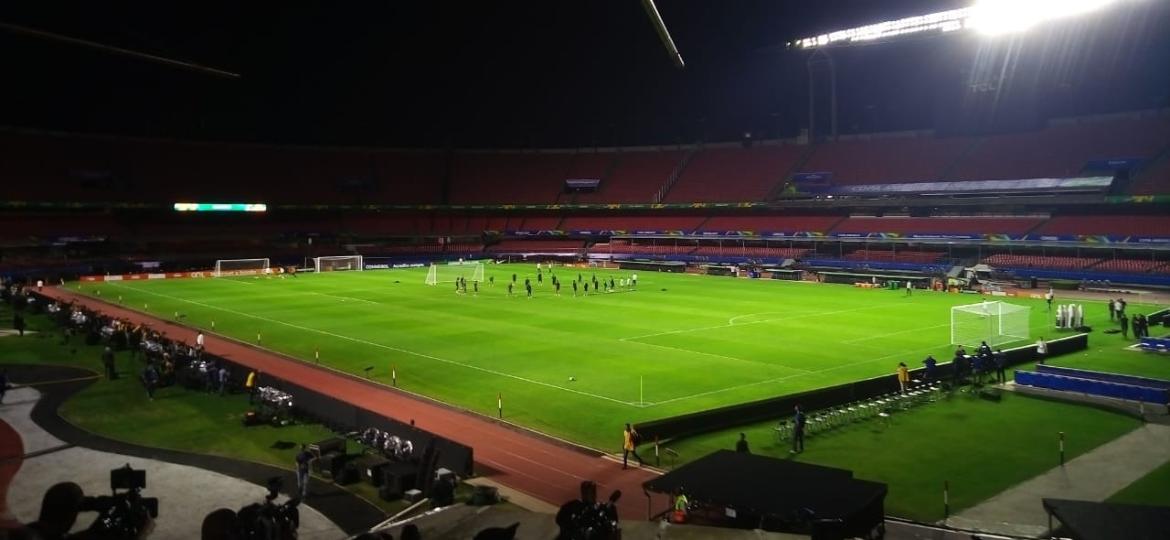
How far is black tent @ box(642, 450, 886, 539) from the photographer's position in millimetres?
11156

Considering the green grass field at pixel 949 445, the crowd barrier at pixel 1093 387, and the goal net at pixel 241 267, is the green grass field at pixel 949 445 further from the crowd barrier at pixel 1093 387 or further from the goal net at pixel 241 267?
the goal net at pixel 241 267

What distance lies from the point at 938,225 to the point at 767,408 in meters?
53.1

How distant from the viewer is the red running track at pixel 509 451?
1661 centimetres

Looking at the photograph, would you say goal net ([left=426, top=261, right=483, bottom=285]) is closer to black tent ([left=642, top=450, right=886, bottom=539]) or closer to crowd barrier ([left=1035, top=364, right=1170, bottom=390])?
crowd barrier ([left=1035, top=364, right=1170, bottom=390])

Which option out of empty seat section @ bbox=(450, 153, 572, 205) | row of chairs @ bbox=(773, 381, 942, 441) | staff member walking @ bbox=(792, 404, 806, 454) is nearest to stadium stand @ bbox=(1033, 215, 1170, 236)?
row of chairs @ bbox=(773, 381, 942, 441)

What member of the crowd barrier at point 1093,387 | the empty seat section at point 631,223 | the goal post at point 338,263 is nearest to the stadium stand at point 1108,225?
the empty seat section at point 631,223

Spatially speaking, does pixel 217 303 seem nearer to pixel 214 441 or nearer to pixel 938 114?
pixel 214 441

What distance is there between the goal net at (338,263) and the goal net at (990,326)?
194 ft

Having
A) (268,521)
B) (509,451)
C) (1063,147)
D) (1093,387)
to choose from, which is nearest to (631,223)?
(1063,147)

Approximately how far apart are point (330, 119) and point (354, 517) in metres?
86.2

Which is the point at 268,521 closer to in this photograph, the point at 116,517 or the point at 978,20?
the point at 116,517

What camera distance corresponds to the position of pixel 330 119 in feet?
306

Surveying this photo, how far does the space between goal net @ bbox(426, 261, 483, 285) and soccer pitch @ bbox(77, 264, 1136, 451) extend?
1.70 m

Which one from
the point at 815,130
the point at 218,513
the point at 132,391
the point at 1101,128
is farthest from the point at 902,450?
the point at 815,130
